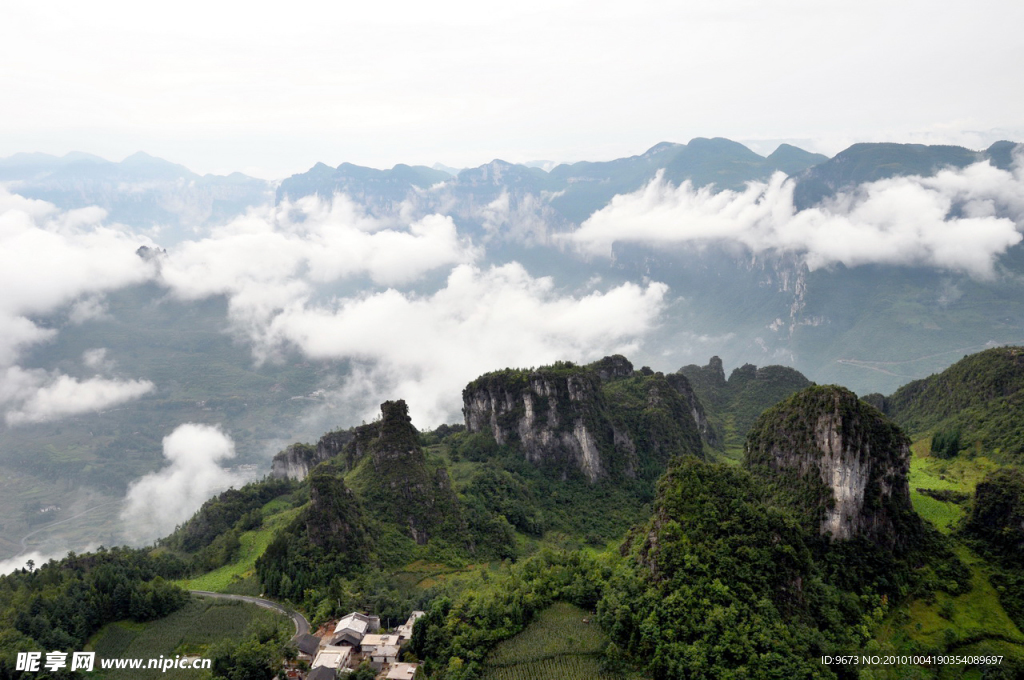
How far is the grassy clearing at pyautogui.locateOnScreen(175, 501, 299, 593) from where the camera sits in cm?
5969

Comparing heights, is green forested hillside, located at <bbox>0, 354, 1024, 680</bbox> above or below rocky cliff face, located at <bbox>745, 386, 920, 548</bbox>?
below

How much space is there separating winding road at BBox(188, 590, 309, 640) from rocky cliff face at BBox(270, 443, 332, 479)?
50.4 metres

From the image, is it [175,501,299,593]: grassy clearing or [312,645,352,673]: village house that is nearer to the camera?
[312,645,352,673]: village house

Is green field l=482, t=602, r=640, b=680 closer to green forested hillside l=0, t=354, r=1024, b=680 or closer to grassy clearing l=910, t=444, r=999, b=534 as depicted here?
green forested hillside l=0, t=354, r=1024, b=680

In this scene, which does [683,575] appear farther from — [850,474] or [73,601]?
[73,601]

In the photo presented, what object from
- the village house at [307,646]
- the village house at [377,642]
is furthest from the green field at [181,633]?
the village house at [377,642]

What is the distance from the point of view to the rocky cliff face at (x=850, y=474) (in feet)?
150

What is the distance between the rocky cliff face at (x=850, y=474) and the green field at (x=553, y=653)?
20.9 m

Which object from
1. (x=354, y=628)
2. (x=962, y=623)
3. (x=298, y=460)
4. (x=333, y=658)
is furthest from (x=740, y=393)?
(x=333, y=658)

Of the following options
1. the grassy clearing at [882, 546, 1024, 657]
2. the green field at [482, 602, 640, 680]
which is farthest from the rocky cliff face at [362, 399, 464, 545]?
the grassy clearing at [882, 546, 1024, 657]

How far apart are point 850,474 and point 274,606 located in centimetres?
5052

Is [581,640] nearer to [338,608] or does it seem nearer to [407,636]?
[407,636]

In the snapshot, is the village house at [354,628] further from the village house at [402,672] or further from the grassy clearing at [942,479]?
the grassy clearing at [942,479]

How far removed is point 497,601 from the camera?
43.8 m
